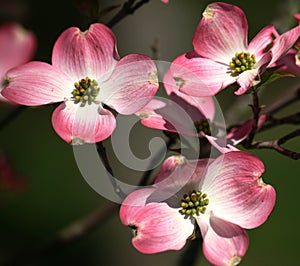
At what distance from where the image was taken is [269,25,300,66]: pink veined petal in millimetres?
618

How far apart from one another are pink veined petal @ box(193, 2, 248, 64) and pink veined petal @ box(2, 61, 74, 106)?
159mm

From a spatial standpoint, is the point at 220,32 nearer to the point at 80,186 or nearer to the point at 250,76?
the point at 250,76

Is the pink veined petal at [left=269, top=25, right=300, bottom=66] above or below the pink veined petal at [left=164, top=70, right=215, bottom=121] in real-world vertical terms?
above

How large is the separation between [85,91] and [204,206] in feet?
0.59

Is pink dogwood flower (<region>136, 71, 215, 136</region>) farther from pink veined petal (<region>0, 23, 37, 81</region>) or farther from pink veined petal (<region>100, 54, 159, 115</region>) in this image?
pink veined petal (<region>0, 23, 37, 81</region>)

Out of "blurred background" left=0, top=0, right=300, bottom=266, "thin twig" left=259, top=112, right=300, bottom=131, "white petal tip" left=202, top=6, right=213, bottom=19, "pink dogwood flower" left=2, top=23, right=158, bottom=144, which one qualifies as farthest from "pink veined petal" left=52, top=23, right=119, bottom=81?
"blurred background" left=0, top=0, right=300, bottom=266

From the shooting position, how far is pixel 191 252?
0.91 meters

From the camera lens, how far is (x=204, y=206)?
0.64 meters

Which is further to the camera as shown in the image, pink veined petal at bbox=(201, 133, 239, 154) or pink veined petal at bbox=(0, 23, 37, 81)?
pink veined petal at bbox=(0, 23, 37, 81)

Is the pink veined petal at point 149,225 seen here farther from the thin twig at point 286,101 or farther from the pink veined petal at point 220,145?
the thin twig at point 286,101

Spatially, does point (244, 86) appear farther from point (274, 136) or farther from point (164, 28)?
point (164, 28)

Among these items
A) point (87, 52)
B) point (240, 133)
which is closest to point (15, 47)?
point (87, 52)

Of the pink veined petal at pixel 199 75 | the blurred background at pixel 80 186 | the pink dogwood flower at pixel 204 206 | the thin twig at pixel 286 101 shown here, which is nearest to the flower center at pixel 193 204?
the pink dogwood flower at pixel 204 206

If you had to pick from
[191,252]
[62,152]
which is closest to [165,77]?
[191,252]
